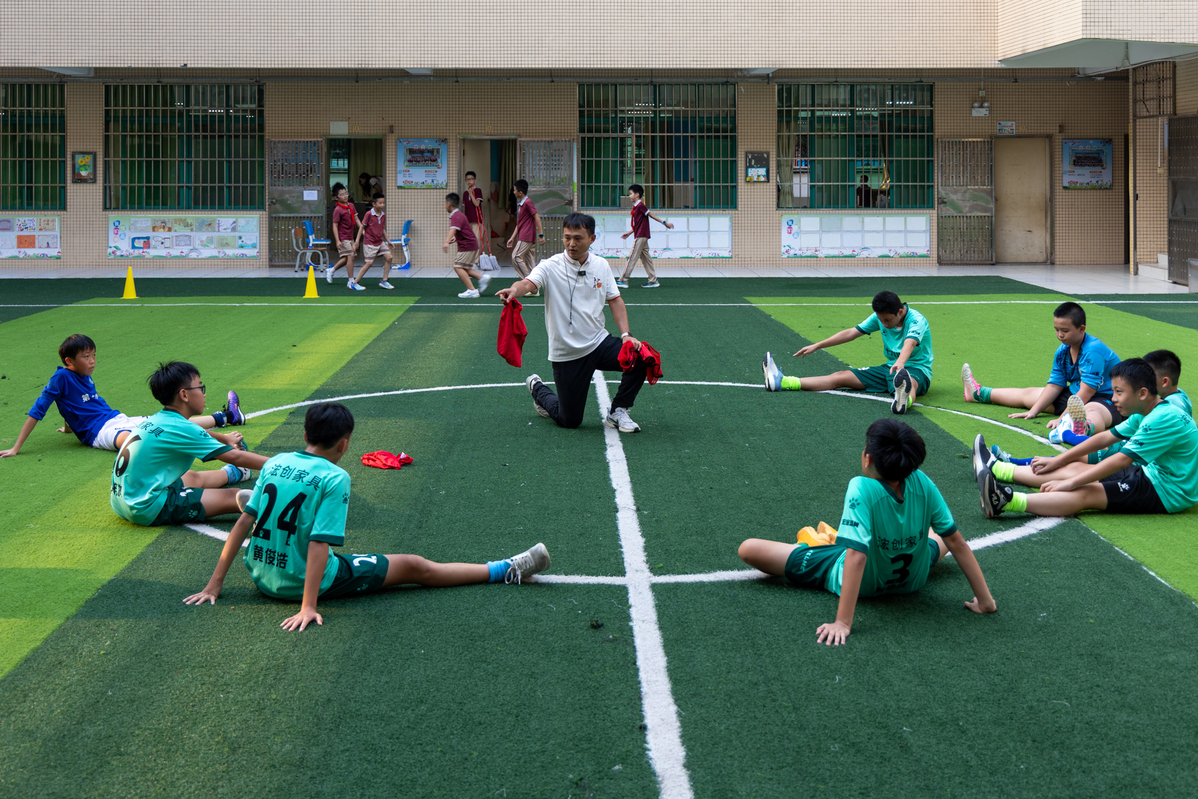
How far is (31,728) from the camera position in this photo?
431 centimetres

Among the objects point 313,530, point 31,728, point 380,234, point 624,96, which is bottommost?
point 31,728

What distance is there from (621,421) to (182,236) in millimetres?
19072

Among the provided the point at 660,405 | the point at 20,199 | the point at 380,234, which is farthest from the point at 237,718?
the point at 20,199

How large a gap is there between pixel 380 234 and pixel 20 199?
9.80 metres

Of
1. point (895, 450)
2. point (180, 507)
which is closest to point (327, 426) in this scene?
point (180, 507)

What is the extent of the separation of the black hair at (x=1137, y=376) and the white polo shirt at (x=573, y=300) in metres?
4.00

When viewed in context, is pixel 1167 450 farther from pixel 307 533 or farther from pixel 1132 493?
pixel 307 533

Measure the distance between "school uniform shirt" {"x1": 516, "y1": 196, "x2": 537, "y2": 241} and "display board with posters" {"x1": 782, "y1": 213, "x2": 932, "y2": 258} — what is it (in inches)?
291

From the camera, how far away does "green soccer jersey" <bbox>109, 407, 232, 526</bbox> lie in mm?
6410

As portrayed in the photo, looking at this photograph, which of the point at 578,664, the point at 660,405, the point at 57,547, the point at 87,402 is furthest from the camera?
the point at 660,405

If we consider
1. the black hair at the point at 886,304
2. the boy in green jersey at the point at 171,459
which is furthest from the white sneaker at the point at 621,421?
the boy in green jersey at the point at 171,459

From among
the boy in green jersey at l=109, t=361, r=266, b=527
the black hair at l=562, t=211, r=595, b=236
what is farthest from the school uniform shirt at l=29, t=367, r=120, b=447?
the black hair at l=562, t=211, r=595, b=236

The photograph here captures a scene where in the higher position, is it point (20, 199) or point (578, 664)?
point (20, 199)

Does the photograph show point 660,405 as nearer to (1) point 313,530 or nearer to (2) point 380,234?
(1) point 313,530
